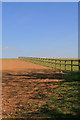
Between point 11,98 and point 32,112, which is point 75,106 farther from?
point 11,98

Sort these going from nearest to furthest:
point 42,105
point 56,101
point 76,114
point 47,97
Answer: point 76,114
point 42,105
point 56,101
point 47,97

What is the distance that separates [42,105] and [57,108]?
70 centimetres

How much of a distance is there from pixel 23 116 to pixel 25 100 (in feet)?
5.58

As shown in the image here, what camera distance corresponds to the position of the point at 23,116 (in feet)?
16.2

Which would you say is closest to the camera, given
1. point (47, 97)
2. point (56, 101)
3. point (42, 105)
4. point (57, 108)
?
point (57, 108)

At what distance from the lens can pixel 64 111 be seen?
5195 millimetres

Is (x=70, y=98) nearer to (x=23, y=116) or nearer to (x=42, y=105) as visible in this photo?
(x=42, y=105)

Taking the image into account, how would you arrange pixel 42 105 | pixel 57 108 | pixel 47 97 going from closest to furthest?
pixel 57 108 < pixel 42 105 < pixel 47 97

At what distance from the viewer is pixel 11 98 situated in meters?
7.01

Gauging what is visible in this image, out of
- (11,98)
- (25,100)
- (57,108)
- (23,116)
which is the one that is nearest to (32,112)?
(23,116)

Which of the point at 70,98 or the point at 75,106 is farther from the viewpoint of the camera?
the point at 70,98

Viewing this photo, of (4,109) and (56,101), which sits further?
(56,101)

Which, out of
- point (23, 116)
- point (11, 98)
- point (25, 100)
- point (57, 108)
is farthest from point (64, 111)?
point (11, 98)

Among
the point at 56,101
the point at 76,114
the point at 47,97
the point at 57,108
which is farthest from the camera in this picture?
the point at 47,97
